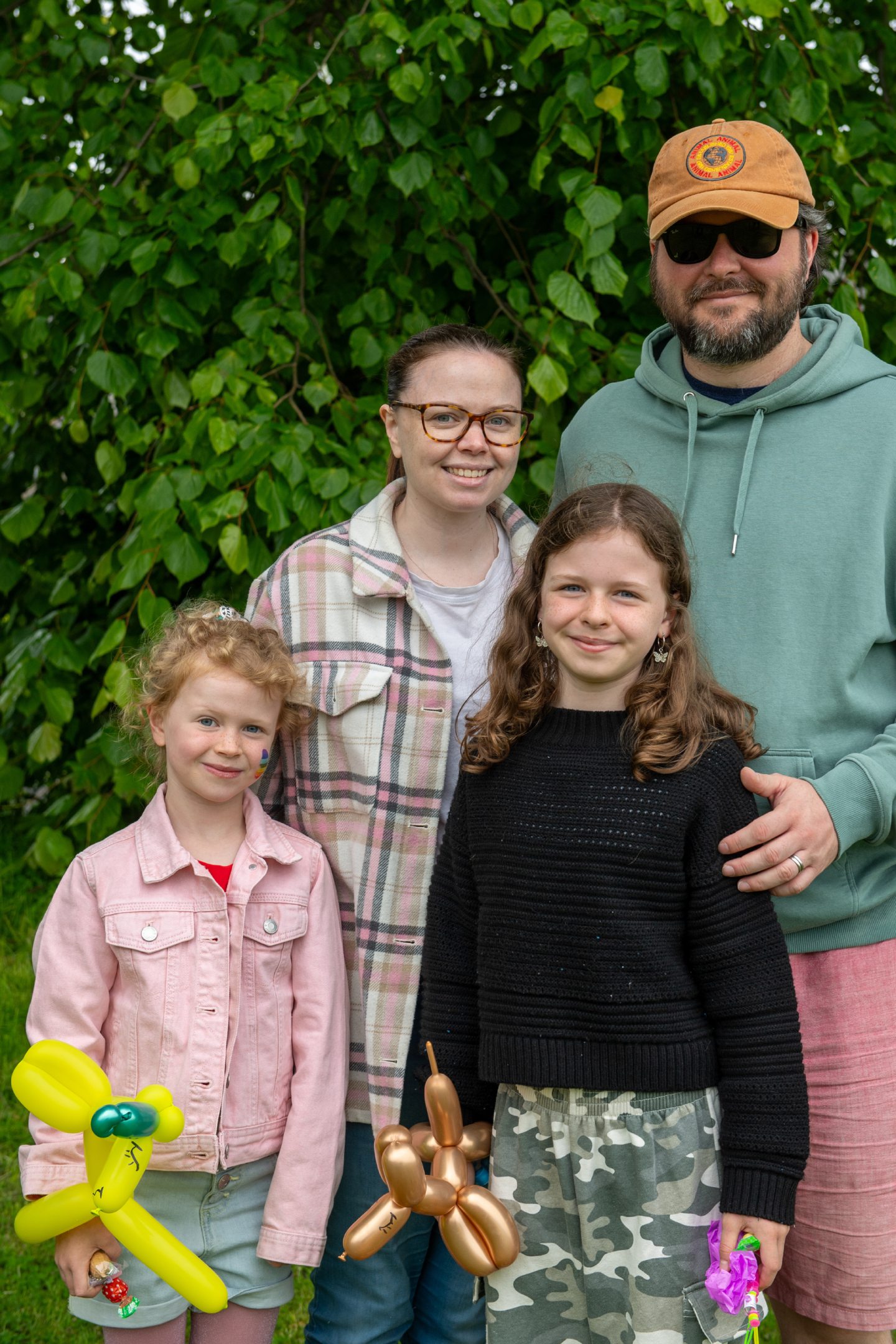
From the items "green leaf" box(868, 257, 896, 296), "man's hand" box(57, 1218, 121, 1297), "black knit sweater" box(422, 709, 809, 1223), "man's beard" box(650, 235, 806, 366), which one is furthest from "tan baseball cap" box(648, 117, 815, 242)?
"man's hand" box(57, 1218, 121, 1297)

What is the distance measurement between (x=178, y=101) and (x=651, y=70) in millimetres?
1106

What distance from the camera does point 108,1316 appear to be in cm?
198

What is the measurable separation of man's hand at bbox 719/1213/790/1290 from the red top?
881 mm

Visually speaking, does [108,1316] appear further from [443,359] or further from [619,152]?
[619,152]

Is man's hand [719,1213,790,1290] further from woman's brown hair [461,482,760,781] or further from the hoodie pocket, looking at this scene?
woman's brown hair [461,482,760,781]

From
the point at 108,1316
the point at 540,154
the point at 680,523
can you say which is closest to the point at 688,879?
the point at 680,523

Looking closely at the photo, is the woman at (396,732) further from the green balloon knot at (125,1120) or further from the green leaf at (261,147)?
the green leaf at (261,147)

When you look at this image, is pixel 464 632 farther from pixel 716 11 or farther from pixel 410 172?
pixel 716 11

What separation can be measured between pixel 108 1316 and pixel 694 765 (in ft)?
3.89

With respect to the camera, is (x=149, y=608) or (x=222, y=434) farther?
(x=149, y=608)

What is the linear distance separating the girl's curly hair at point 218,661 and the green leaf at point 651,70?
5.03 ft

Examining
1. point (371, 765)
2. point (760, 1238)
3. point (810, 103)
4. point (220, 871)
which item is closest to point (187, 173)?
point (810, 103)

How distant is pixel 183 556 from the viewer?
3068mm

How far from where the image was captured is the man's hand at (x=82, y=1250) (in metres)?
1.91
